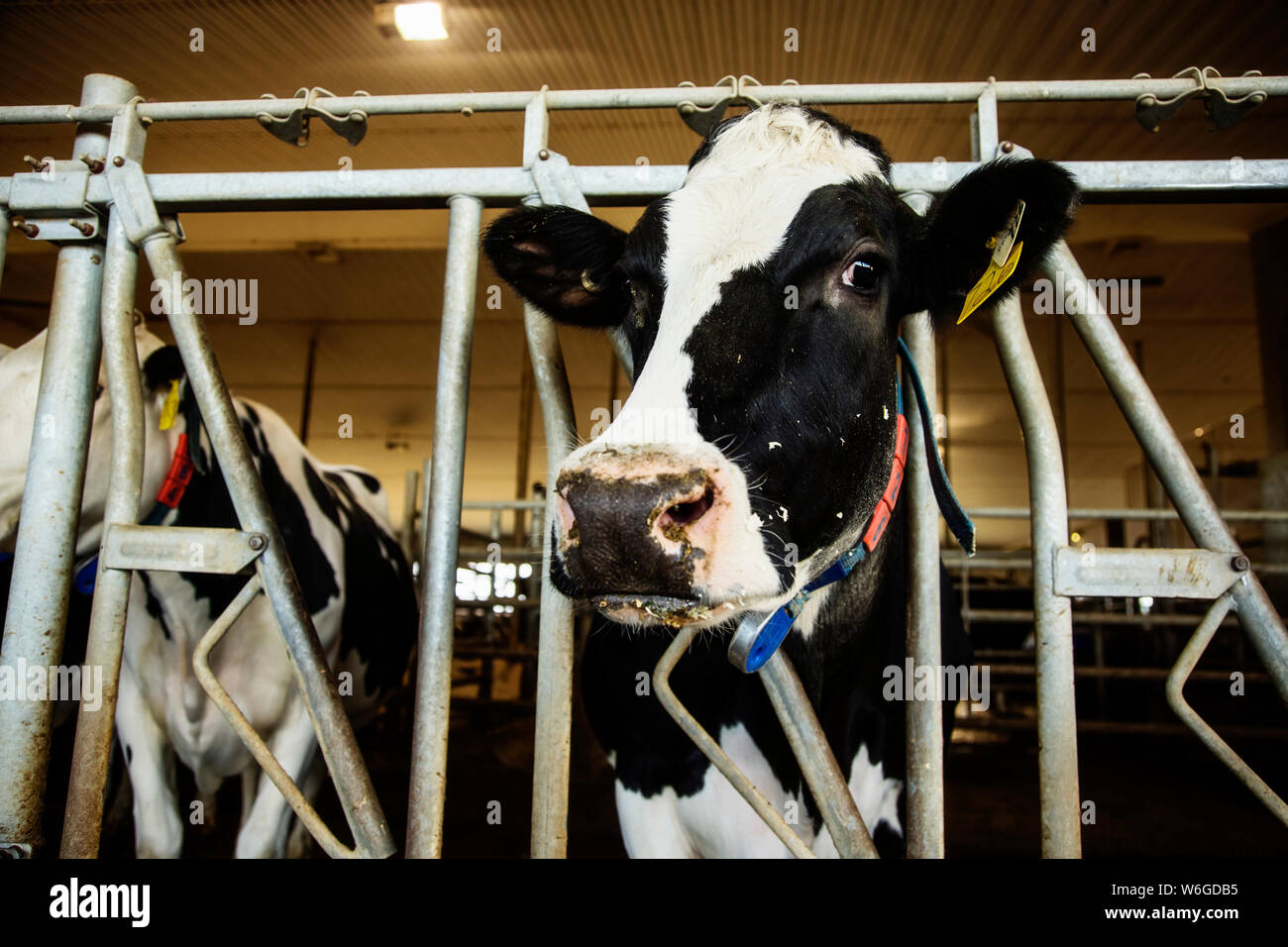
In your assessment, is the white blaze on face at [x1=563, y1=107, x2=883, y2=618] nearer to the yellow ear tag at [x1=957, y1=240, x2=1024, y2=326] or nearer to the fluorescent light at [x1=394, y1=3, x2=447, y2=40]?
the yellow ear tag at [x1=957, y1=240, x2=1024, y2=326]

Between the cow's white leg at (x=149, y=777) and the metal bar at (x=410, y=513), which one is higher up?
the metal bar at (x=410, y=513)

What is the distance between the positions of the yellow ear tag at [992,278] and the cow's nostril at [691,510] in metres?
0.87

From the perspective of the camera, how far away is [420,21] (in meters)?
5.54

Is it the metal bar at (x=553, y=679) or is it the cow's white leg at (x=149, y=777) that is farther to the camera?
the cow's white leg at (x=149, y=777)

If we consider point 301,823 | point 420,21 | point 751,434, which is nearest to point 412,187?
point 751,434

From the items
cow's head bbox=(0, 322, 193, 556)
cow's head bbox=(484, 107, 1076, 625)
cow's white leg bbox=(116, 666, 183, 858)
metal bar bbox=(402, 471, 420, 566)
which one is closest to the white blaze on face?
cow's head bbox=(484, 107, 1076, 625)

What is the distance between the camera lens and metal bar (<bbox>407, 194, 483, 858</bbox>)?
1.61m

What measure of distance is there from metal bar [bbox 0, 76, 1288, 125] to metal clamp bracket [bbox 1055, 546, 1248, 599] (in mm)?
984

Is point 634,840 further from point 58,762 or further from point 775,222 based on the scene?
point 58,762

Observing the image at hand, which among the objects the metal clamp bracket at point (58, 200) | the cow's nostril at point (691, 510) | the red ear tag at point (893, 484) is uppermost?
the metal clamp bracket at point (58, 200)

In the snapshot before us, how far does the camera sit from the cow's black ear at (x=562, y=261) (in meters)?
1.79

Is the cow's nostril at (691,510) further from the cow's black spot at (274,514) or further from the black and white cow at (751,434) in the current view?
the cow's black spot at (274,514)

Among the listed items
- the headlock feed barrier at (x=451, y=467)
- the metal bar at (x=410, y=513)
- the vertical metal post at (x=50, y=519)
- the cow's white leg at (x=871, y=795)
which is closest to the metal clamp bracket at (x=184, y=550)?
the headlock feed barrier at (x=451, y=467)
